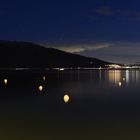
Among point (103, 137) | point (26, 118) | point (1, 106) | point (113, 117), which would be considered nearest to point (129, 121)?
point (113, 117)

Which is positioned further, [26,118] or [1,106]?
[1,106]

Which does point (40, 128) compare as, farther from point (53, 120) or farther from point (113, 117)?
point (113, 117)

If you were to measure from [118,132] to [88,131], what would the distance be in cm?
174

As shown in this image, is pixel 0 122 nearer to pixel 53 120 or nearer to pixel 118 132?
pixel 53 120

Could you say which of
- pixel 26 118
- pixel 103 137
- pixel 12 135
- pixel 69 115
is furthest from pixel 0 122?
pixel 103 137

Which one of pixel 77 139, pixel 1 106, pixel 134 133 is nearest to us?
pixel 77 139

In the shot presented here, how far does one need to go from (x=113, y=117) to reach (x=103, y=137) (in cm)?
669

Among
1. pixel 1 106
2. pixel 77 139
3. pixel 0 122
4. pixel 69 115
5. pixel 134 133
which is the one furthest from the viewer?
pixel 1 106

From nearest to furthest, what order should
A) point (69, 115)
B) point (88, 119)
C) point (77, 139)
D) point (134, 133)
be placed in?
point (77, 139)
point (134, 133)
point (88, 119)
point (69, 115)

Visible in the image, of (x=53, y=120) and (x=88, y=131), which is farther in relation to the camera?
(x=53, y=120)

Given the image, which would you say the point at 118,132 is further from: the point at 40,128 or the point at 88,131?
the point at 40,128

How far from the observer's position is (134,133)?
63.8 ft

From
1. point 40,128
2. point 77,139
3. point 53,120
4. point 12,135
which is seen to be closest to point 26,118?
point 53,120

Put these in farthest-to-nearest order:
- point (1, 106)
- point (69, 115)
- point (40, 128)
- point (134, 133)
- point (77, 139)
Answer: point (1, 106)
point (69, 115)
point (40, 128)
point (134, 133)
point (77, 139)
